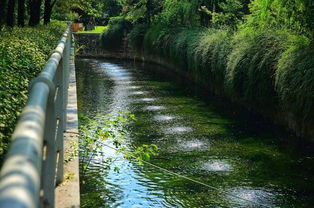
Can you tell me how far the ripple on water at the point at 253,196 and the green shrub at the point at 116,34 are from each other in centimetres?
2565

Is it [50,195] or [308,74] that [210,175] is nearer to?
[308,74]

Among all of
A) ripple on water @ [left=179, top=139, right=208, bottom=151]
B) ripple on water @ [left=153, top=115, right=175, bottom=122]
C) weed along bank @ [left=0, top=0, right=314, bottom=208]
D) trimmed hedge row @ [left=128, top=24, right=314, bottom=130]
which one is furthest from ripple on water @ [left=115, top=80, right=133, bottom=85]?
ripple on water @ [left=179, top=139, right=208, bottom=151]

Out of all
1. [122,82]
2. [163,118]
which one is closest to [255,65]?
[163,118]

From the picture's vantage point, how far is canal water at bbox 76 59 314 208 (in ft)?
20.4

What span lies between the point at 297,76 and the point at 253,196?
2.80 metres

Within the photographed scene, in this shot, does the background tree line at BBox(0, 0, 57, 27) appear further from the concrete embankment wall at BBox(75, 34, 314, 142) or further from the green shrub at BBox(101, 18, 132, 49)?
the green shrub at BBox(101, 18, 132, 49)

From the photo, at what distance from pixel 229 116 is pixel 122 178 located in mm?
5216

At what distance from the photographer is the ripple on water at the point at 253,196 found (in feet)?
19.8

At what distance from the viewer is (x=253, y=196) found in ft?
20.6

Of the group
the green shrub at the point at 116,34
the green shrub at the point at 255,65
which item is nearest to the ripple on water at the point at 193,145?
the green shrub at the point at 255,65

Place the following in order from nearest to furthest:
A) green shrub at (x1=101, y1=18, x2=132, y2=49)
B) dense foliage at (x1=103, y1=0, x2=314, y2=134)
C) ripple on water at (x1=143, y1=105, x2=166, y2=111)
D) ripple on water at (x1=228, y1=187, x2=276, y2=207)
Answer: ripple on water at (x1=228, y1=187, x2=276, y2=207) < dense foliage at (x1=103, y1=0, x2=314, y2=134) < ripple on water at (x1=143, y1=105, x2=166, y2=111) < green shrub at (x1=101, y1=18, x2=132, y2=49)

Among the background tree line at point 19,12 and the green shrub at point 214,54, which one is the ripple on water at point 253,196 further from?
the background tree line at point 19,12

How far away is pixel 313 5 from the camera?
30.0 feet

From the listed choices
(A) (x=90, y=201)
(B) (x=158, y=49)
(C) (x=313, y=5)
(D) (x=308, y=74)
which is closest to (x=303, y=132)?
(D) (x=308, y=74)
